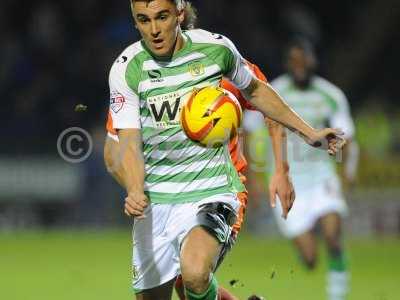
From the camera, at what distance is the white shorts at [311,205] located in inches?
474

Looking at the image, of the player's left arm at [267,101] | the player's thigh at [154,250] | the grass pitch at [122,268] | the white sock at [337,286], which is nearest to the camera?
the player's left arm at [267,101]

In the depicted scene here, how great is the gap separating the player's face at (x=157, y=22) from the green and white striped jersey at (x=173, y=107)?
0.13 metres

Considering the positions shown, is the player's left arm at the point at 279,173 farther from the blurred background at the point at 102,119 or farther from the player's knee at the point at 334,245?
the blurred background at the point at 102,119

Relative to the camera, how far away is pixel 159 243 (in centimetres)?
→ 746

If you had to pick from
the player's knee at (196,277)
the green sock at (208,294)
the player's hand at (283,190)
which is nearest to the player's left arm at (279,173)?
the player's hand at (283,190)

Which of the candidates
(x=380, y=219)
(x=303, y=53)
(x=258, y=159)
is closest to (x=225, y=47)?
(x=303, y=53)

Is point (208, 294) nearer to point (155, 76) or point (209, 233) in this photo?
point (209, 233)

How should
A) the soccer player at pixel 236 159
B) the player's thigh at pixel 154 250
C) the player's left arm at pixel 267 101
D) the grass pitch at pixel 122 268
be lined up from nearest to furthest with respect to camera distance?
the player's left arm at pixel 267 101, the player's thigh at pixel 154 250, the soccer player at pixel 236 159, the grass pitch at pixel 122 268

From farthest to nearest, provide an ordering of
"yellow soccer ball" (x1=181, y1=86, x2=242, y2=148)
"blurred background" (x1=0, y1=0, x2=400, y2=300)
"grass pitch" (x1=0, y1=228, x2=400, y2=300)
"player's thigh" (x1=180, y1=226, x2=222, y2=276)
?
1. "blurred background" (x1=0, y1=0, x2=400, y2=300)
2. "grass pitch" (x1=0, y1=228, x2=400, y2=300)
3. "yellow soccer ball" (x1=181, y1=86, x2=242, y2=148)
4. "player's thigh" (x1=180, y1=226, x2=222, y2=276)

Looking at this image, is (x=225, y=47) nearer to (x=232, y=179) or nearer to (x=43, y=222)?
(x=232, y=179)

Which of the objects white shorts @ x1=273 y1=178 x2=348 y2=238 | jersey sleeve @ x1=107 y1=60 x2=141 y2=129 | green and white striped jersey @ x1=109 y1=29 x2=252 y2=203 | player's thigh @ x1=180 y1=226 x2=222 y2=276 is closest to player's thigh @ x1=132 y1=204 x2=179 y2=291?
green and white striped jersey @ x1=109 y1=29 x2=252 y2=203

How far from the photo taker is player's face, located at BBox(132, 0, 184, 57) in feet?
23.2

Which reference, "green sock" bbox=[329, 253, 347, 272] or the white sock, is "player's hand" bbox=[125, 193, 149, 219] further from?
"green sock" bbox=[329, 253, 347, 272]

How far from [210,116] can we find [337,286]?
4.73m
